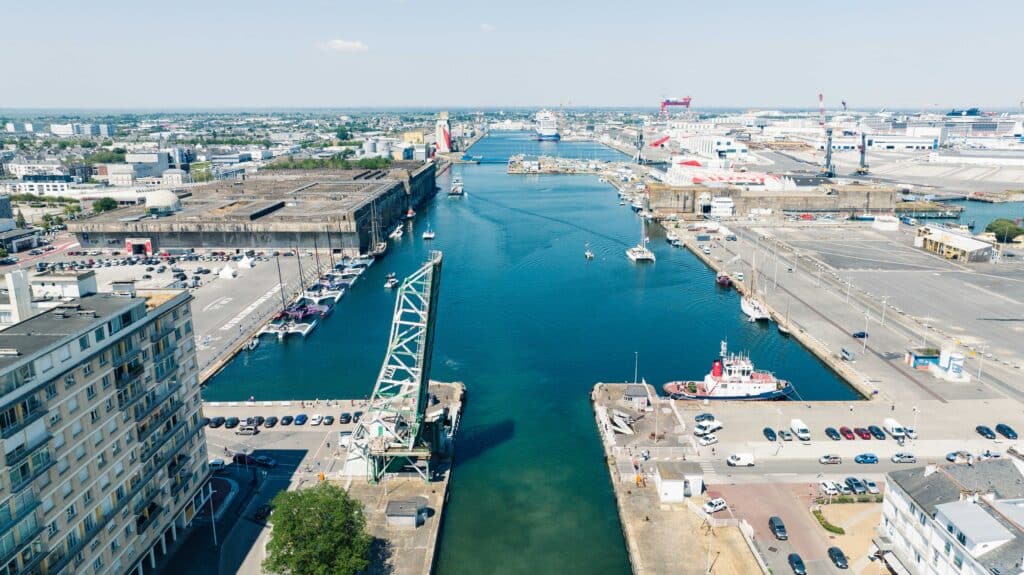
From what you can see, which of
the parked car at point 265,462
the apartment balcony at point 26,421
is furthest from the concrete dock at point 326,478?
the apartment balcony at point 26,421

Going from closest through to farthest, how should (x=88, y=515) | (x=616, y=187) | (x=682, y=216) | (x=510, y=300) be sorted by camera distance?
(x=88, y=515)
(x=510, y=300)
(x=682, y=216)
(x=616, y=187)

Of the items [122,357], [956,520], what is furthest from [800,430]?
[122,357]

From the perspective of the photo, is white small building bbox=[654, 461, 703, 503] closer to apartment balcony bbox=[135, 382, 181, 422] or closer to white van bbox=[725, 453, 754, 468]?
white van bbox=[725, 453, 754, 468]

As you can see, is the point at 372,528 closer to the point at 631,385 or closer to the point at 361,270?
the point at 631,385

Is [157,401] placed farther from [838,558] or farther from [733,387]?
[733,387]

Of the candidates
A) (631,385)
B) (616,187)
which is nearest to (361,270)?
(631,385)

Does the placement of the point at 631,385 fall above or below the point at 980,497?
below
